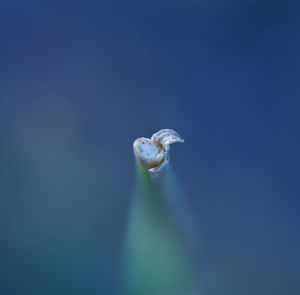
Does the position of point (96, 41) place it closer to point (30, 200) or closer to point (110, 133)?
point (110, 133)

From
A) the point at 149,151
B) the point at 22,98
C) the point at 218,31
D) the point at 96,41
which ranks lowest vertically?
the point at 149,151

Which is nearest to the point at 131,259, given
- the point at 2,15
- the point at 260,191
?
the point at 260,191

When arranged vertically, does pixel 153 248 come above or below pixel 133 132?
below
